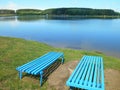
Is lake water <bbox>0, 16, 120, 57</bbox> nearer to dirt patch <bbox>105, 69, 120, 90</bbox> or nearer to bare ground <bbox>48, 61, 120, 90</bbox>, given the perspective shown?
dirt patch <bbox>105, 69, 120, 90</bbox>

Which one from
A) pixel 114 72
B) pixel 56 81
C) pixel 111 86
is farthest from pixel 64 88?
pixel 114 72

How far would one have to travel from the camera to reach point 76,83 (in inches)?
211

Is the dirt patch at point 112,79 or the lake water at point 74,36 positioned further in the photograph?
the lake water at point 74,36

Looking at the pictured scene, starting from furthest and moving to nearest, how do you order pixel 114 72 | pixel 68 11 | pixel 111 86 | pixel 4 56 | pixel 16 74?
1. pixel 68 11
2. pixel 4 56
3. pixel 114 72
4. pixel 16 74
5. pixel 111 86

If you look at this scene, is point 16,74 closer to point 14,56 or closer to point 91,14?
point 14,56

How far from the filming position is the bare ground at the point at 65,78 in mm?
6902

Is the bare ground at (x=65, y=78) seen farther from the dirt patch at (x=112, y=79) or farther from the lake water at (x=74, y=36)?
the lake water at (x=74, y=36)

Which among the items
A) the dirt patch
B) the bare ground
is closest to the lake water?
the dirt patch

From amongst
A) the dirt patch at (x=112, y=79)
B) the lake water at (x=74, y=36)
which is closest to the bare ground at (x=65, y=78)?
the dirt patch at (x=112, y=79)

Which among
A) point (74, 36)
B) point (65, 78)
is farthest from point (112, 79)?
point (74, 36)

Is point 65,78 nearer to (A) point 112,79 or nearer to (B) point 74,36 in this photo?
(A) point 112,79

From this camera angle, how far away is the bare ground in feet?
22.6

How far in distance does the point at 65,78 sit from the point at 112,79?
269 centimetres

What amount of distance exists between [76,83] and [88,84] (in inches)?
18.4
